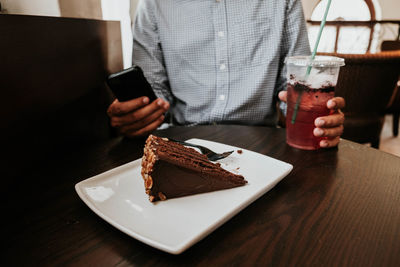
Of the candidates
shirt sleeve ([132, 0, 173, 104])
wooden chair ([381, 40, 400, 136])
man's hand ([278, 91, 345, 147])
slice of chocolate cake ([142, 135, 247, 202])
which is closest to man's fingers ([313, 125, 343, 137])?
man's hand ([278, 91, 345, 147])

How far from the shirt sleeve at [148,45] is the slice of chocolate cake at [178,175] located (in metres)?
0.80

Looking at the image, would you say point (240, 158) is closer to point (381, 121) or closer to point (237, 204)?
point (237, 204)

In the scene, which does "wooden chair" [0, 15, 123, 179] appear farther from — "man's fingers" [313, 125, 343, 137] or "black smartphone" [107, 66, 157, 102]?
"man's fingers" [313, 125, 343, 137]

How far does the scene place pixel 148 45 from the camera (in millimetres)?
1342

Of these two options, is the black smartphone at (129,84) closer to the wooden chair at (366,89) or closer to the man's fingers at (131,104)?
the man's fingers at (131,104)

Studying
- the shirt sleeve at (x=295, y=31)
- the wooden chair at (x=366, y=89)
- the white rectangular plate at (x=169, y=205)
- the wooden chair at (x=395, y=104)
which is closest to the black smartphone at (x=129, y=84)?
the white rectangular plate at (x=169, y=205)

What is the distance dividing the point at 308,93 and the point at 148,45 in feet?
2.73

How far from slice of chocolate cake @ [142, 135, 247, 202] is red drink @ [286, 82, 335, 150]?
33 cm

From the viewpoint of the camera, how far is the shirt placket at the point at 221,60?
1262 mm

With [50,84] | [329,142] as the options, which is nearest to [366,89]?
[329,142]

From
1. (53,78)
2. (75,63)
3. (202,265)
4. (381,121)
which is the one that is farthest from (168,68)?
(381,121)

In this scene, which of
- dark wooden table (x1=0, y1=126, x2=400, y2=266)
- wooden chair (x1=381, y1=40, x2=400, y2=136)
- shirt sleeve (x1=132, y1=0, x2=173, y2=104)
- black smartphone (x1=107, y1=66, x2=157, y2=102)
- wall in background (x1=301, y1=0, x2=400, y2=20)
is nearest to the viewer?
dark wooden table (x1=0, y1=126, x2=400, y2=266)

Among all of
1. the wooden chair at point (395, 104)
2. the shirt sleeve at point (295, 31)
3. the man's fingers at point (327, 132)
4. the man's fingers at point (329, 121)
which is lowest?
the wooden chair at point (395, 104)

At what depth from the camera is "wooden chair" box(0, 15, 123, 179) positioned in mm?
748
